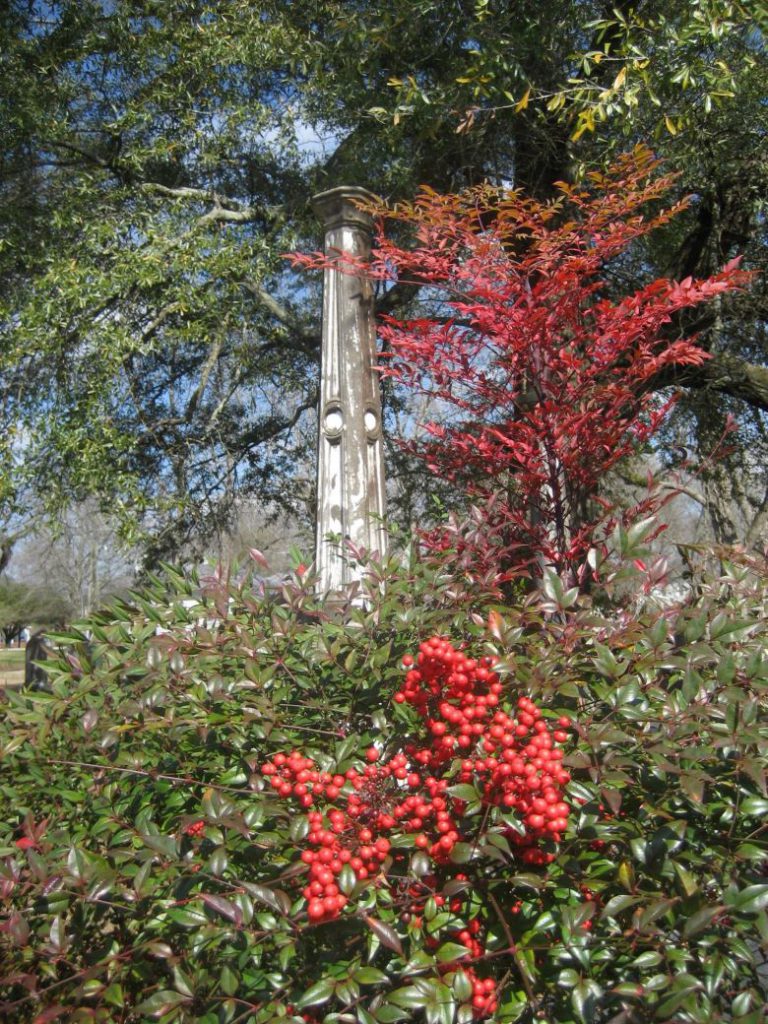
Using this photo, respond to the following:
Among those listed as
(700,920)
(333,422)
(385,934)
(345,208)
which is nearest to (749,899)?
(700,920)

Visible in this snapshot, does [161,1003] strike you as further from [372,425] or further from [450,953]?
[372,425]

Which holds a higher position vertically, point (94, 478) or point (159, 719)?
point (94, 478)

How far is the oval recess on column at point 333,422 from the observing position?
411 cm

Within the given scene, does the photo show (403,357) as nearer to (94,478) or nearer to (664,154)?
(94,478)

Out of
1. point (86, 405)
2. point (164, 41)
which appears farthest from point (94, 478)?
point (164, 41)

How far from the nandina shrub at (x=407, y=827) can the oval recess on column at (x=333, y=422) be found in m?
2.29

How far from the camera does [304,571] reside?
2084mm

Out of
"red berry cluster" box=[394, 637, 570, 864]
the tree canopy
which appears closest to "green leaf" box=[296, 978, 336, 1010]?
"red berry cluster" box=[394, 637, 570, 864]

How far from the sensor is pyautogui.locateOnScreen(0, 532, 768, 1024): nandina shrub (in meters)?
1.24

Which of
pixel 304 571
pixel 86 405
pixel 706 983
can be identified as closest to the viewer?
pixel 706 983

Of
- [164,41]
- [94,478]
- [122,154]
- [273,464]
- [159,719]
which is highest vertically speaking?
[164,41]

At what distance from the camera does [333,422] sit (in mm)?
4137

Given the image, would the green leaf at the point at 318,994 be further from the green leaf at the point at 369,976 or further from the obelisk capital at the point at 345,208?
the obelisk capital at the point at 345,208

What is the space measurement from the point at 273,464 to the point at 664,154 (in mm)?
5002
